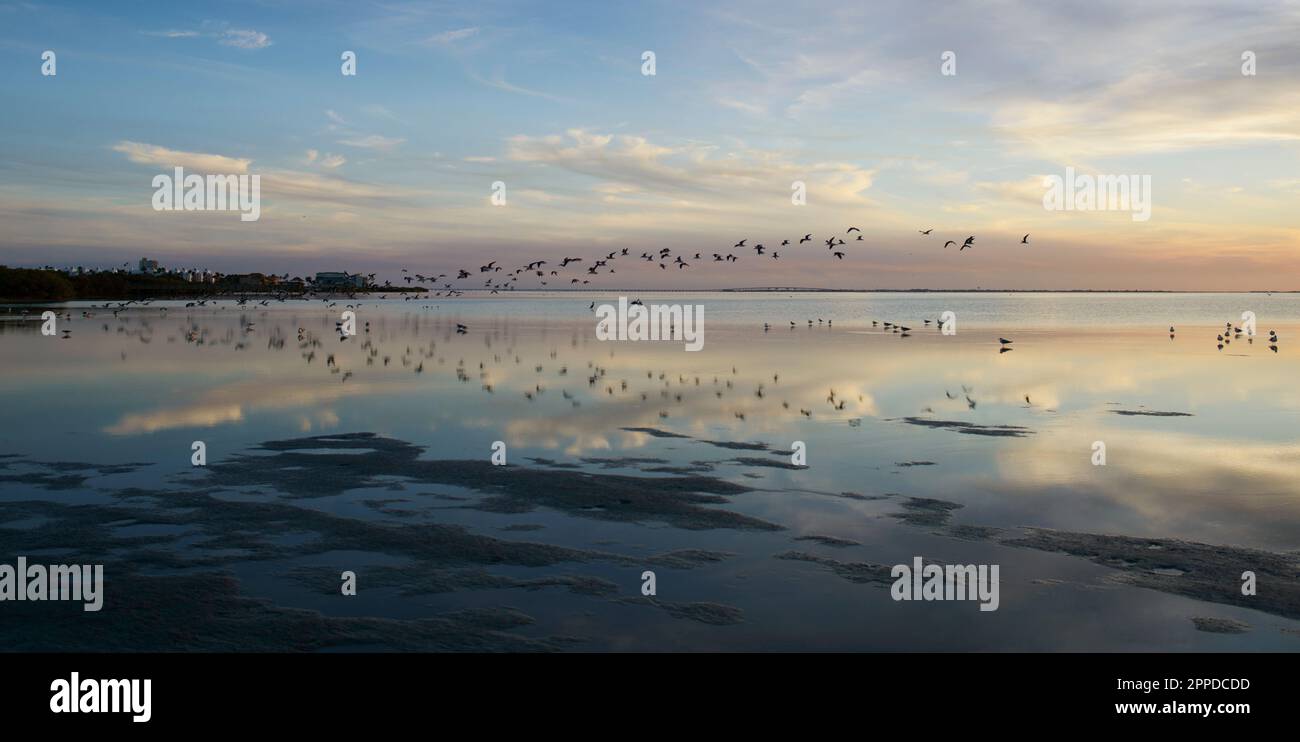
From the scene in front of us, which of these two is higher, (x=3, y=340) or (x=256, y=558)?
(x=3, y=340)

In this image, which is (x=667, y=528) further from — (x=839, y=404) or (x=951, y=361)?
(x=951, y=361)

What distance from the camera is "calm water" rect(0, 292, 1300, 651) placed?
31.0ft

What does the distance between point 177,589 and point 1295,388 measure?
34664mm

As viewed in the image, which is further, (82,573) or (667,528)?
(667,528)

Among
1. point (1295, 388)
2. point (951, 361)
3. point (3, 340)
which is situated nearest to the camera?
point (1295, 388)

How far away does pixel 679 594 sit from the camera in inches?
403

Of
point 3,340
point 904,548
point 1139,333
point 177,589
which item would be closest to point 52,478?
point 177,589

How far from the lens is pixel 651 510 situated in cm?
1416

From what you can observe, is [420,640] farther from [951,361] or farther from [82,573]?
[951,361]

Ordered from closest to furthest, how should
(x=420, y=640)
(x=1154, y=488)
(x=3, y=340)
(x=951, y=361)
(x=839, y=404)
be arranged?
(x=420, y=640), (x=1154, y=488), (x=839, y=404), (x=951, y=361), (x=3, y=340)

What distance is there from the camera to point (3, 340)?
49.8 m

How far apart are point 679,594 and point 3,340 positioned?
177ft

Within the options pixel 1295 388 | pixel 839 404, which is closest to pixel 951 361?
pixel 1295 388

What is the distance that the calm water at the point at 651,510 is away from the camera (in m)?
9.45
